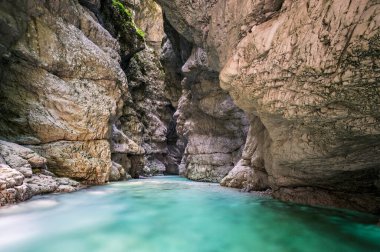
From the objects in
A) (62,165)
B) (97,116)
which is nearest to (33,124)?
(62,165)

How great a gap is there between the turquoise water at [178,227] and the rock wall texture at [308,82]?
106cm

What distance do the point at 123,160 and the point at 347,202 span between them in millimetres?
12607

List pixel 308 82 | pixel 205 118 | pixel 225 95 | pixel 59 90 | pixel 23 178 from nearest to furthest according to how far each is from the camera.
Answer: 1. pixel 308 82
2. pixel 23 178
3. pixel 59 90
4. pixel 225 95
5. pixel 205 118

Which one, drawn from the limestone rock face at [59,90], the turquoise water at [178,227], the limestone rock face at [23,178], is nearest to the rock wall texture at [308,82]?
the turquoise water at [178,227]

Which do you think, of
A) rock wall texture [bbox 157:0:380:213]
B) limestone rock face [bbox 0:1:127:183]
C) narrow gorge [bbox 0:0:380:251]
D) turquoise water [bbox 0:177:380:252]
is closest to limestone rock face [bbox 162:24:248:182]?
narrow gorge [bbox 0:0:380:251]

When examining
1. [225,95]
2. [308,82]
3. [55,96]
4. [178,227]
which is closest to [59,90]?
[55,96]

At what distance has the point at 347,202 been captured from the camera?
6.90 meters

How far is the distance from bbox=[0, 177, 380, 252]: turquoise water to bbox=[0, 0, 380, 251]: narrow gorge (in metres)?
1.23

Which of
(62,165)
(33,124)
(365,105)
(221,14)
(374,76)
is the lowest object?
(62,165)

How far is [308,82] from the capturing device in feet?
14.9

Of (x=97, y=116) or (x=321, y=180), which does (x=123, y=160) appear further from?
(x=321, y=180)

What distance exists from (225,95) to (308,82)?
10.5m

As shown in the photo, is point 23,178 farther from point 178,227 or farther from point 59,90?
point 59,90

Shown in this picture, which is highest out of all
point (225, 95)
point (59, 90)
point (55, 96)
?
point (225, 95)
